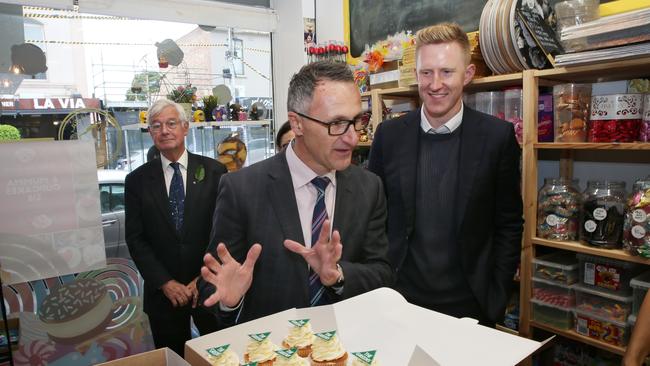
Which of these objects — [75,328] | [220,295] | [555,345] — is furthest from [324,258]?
[75,328]

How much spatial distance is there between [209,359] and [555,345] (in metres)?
2.46

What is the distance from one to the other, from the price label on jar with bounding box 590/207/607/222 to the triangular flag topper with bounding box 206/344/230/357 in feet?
6.45

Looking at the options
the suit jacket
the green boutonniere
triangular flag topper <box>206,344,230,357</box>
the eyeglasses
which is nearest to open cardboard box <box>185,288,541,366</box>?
triangular flag topper <box>206,344,230,357</box>

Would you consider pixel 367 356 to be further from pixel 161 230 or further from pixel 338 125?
pixel 161 230

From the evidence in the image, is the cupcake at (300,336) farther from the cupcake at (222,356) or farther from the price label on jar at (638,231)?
the price label on jar at (638,231)

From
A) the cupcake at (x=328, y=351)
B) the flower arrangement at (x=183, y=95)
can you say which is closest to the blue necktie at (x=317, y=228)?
the cupcake at (x=328, y=351)

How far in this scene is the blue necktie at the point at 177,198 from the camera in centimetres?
270

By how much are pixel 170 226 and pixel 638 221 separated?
7.79ft

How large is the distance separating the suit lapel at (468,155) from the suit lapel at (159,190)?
63.9 inches

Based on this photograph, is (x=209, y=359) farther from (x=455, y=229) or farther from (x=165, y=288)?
(x=165, y=288)

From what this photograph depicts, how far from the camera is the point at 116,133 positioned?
11.7 ft

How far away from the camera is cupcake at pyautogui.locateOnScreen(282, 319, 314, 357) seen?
3.51 ft

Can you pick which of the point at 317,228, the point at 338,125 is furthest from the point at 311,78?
the point at 317,228

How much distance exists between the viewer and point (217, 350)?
0.93 metres
